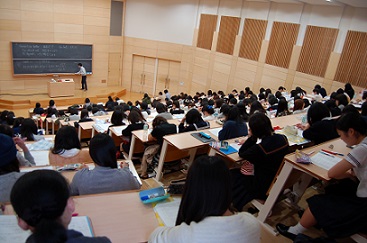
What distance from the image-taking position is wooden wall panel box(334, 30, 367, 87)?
8.58m

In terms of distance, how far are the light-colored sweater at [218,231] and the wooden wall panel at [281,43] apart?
10311 mm

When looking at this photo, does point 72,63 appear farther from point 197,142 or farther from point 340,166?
point 340,166

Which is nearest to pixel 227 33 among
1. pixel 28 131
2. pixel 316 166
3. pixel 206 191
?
pixel 28 131

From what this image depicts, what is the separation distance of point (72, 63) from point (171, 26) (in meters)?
5.57

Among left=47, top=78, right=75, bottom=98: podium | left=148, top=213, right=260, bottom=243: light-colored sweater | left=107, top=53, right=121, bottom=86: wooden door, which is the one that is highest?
left=148, top=213, right=260, bottom=243: light-colored sweater

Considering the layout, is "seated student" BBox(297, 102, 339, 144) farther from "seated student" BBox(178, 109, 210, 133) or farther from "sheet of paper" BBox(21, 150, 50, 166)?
"sheet of paper" BBox(21, 150, 50, 166)

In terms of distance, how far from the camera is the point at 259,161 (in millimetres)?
3018

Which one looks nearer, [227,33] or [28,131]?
[28,131]

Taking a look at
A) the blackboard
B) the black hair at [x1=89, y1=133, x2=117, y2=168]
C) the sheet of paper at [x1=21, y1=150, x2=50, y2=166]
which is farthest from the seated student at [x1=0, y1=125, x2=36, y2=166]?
the blackboard

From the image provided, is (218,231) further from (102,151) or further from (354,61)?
(354,61)

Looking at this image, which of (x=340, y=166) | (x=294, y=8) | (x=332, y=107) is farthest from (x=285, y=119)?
(x=294, y=8)

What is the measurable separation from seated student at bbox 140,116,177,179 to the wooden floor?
1.26 feet

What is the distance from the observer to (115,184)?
243cm

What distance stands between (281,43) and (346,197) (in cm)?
948
